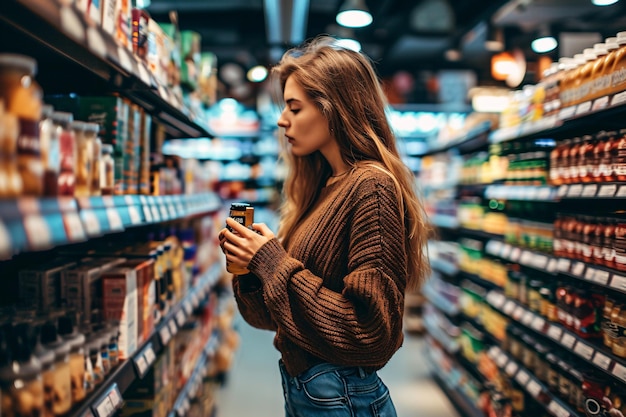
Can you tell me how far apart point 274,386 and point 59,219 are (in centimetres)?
382

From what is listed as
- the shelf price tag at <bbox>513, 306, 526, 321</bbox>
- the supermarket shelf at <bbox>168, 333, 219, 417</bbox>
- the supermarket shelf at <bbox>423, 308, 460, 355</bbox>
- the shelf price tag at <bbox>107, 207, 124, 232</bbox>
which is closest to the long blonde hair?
the shelf price tag at <bbox>107, 207, 124, 232</bbox>

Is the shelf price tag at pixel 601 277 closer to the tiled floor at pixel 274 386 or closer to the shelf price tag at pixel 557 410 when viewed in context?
the shelf price tag at pixel 557 410

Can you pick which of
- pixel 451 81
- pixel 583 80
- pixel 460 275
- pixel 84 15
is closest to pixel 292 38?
pixel 451 81

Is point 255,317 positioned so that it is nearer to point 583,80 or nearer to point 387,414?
point 387,414

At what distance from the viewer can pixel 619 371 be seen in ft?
6.54

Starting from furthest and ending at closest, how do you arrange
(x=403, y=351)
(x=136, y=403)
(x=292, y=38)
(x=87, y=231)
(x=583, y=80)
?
(x=292, y=38) < (x=403, y=351) < (x=583, y=80) < (x=136, y=403) < (x=87, y=231)

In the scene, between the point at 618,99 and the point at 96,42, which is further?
the point at 618,99

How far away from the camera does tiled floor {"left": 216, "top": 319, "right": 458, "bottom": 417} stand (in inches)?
158

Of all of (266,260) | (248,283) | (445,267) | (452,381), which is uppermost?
(266,260)

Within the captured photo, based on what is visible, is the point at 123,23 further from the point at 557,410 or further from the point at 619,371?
the point at 557,410

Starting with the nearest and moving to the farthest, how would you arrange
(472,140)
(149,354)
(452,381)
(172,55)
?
1. (149,354)
2. (172,55)
3. (452,381)
4. (472,140)

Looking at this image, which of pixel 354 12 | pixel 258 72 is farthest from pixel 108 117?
pixel 258 72

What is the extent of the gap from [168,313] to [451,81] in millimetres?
7394

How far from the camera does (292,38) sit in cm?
780
